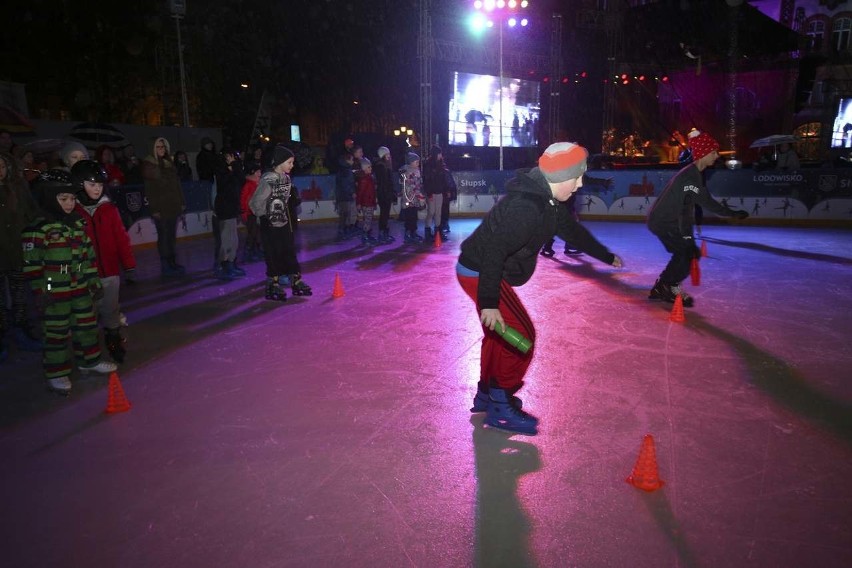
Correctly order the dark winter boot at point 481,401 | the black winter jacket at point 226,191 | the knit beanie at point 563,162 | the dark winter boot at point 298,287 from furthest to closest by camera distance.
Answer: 1. the black winter jacket at point 226,191
2. the dark winter boot at point 298,287
3. the dark winter boot at point 481,401
4. the knit beanie at point 563,162

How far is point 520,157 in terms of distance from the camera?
21250 mm

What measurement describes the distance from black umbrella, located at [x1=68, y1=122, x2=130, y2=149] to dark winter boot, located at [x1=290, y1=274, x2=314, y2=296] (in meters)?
8.56

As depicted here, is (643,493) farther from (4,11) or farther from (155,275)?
(4,11)

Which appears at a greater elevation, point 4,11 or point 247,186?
point 4,11

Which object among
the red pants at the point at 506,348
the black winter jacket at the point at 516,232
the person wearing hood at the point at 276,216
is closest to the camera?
the black winter jacket at the point at 516,232

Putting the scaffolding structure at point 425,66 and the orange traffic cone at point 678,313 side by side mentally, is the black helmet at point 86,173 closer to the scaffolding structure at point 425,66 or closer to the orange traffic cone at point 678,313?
the orange traffic cone at point 678,313

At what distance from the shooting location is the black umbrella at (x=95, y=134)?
1329 centimetres

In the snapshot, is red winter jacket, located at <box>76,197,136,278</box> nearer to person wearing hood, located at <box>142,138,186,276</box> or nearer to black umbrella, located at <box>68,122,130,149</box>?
person wearing hood, located at <box>142,138,186,276</box>

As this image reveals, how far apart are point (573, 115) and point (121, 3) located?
17.1 metres

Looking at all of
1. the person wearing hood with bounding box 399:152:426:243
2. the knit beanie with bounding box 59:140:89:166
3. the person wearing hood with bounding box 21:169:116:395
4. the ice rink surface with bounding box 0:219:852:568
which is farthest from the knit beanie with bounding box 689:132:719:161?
the knit beanie with bounding box 59:140:89:166

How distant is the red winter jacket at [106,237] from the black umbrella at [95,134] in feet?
32.7

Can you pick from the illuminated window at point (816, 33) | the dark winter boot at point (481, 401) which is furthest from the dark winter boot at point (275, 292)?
the illuminated window at point (816, 33)

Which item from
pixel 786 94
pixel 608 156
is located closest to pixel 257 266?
pixel 608 156

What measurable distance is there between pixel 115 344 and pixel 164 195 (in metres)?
3.98
